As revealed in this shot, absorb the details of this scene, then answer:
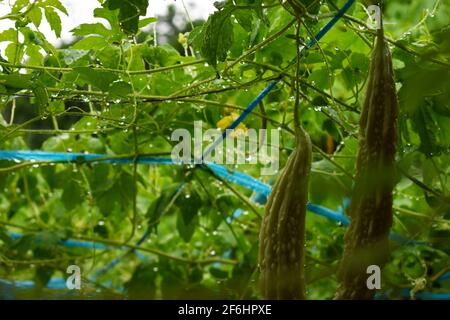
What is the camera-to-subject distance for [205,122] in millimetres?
1478

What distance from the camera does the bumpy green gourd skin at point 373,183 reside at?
0.61 metres

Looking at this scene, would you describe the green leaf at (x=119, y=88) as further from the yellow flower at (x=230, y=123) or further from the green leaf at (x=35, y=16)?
the yellow flower at (x=230, y=123)

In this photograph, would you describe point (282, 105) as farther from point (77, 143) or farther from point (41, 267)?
point (41, 267)

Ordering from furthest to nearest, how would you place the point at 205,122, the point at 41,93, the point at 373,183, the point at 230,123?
the point at 205,122, the point at 230,123, the point at 41,93, the point at 373,183

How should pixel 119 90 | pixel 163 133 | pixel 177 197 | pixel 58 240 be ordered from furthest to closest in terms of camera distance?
1. pixel 58 240
2. pixel 177 197
3. pixel 163 133
4. pixel 119 90

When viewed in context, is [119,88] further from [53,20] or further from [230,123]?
[230,123]

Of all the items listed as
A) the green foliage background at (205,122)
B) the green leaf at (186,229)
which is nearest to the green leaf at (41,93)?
the green foliage background at (205,122)

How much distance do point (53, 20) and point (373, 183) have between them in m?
0.65

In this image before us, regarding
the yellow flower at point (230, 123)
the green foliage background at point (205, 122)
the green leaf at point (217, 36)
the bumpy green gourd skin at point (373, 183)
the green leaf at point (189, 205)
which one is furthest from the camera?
the green leaf at point (189, 205)

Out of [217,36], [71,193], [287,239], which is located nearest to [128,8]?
[217,36]

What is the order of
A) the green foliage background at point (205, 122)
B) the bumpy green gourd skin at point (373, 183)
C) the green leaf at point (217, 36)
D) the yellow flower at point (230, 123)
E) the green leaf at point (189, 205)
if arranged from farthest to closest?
the green leaf at point (189, 205) → the yellow flower at point (230, 123) → the green foliage background at point (205, 122) → the green leaf at point (217, 36) → the bumpy green gourd skin at point (373, 183)

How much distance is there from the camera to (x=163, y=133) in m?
1.45

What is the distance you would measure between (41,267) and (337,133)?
0.89 m
